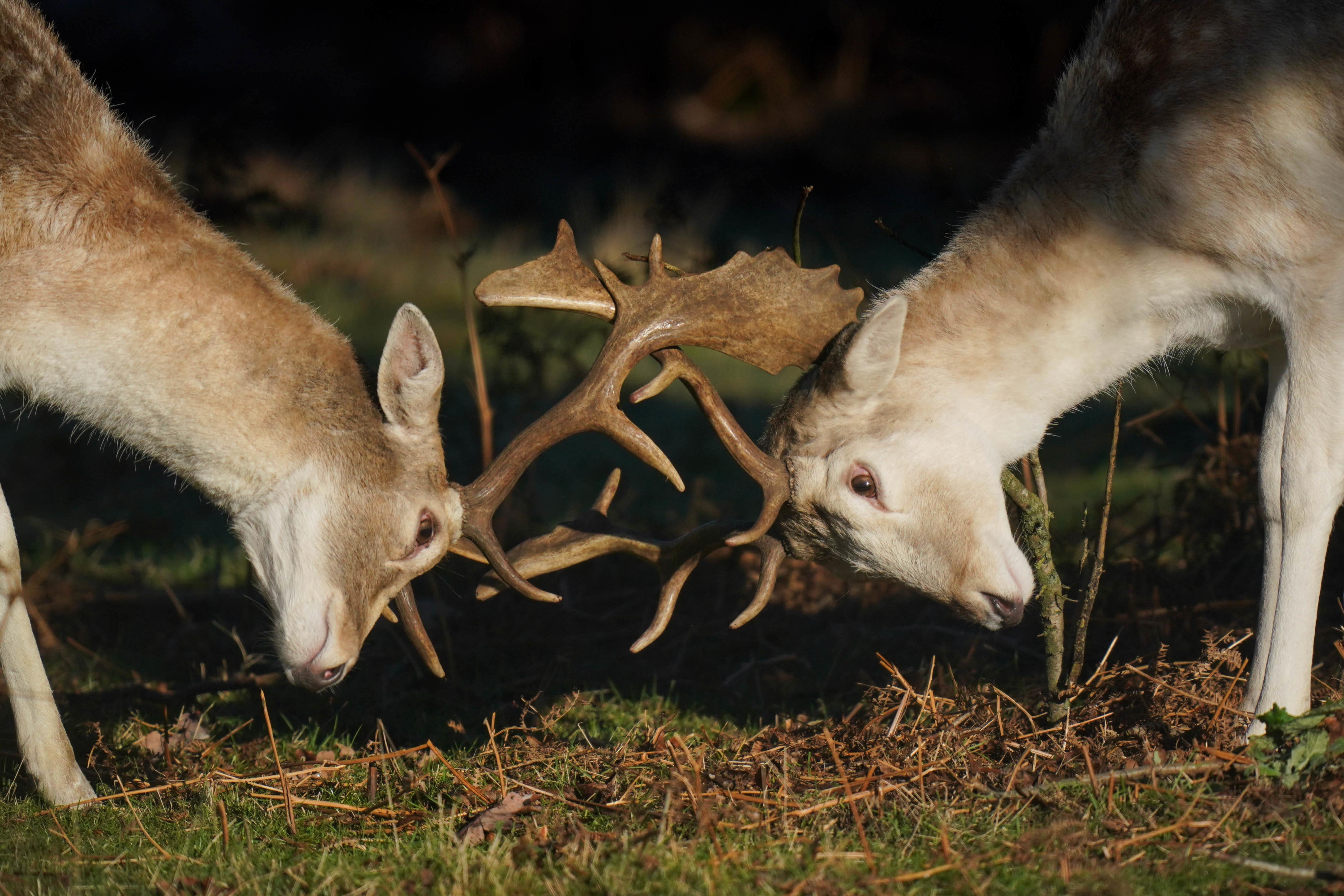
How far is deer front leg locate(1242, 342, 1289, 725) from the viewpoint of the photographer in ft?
13.3

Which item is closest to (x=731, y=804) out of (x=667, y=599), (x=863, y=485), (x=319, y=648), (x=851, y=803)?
(x=851, y=803)

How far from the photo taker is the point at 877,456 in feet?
14.0

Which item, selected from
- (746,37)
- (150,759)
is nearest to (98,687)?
(150,759)

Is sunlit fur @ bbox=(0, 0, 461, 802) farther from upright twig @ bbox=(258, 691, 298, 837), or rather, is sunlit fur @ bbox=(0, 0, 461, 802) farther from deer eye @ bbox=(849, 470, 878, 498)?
deer eye @ bbox=(849, 470, 878, 498)

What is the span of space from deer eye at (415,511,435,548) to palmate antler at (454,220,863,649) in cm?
11

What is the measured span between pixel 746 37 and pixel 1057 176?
11.5 m

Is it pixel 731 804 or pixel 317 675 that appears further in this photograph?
pixel 317 675

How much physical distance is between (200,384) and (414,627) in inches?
43.9

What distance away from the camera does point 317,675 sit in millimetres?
4242

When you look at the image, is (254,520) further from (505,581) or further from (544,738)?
(544,738)

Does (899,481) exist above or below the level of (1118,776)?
above

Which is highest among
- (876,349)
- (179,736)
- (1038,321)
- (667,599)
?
(1038,321)

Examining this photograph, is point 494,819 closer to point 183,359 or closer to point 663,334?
point 663,334

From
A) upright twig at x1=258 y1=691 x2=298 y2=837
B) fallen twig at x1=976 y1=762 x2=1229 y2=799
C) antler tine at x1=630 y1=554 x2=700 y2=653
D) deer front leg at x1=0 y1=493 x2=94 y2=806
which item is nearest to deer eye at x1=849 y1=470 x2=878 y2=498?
antler tine at x1=630 y1=554 x2=700 y2=653
